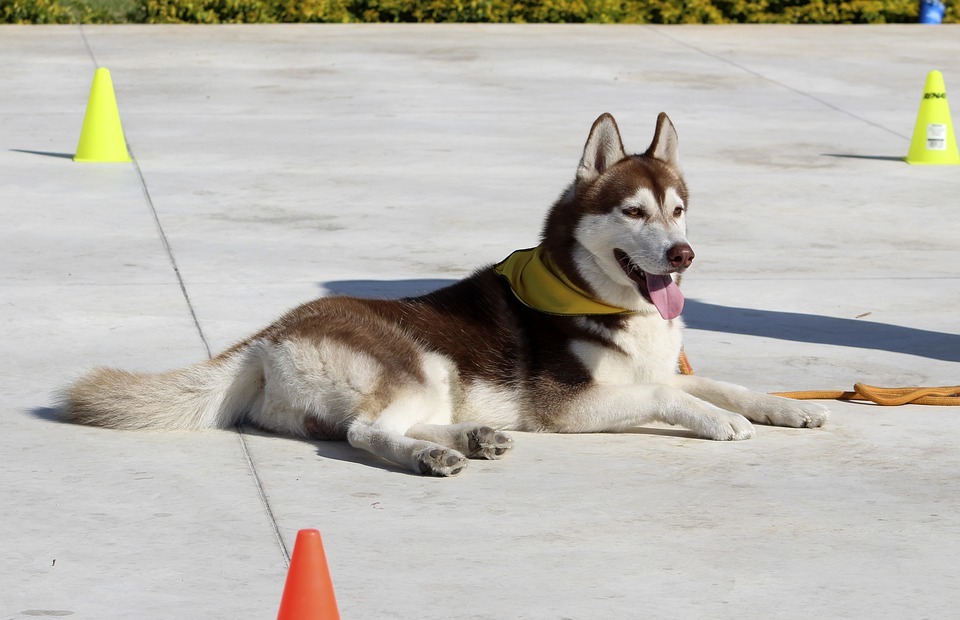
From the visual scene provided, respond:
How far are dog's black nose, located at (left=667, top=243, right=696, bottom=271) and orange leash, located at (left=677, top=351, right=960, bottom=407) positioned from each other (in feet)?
2.22

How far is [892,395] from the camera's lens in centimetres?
583

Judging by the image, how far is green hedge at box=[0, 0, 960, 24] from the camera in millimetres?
19094

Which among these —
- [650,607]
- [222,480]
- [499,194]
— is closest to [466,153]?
[499,194]

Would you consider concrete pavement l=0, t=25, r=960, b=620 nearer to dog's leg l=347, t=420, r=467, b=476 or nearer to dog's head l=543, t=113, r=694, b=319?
dog's leg l=347, t=420, r=467, b=476

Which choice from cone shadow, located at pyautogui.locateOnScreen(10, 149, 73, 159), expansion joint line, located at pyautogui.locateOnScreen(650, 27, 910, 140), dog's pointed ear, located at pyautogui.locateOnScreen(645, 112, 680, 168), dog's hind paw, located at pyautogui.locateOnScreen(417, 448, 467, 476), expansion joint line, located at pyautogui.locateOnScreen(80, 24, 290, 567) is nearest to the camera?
expansion joint line, located at pyautogui.locateOnScreen(80, 24, 290, 567)

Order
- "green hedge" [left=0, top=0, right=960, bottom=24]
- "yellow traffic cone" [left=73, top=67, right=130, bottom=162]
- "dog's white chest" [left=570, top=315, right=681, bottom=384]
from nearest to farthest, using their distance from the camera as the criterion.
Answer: "dog's white chest" [left=570, top=315, right=681, bottom=384] → "yellow traffic cone" [left=73, top=67, right=130, bottom=162] → "green hedge" [left=0, top=0, right=960, bottom=24]

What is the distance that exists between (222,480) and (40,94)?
1005 centimetres

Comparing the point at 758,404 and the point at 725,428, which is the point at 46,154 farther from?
the point at 725,428

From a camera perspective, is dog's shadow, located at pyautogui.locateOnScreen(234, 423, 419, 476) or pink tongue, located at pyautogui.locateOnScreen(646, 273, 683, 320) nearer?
dog's shadow, located at pyautogui.locateOnScreen(234, 423, 419, 476)

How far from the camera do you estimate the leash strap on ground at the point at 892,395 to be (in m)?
5.78

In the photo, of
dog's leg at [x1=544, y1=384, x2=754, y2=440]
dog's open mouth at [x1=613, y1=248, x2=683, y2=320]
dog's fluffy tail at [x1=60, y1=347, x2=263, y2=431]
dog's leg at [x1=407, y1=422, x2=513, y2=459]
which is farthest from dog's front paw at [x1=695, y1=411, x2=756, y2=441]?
dog's fluffy tail at [x1=60, y1=347, x2=263, y2=431]

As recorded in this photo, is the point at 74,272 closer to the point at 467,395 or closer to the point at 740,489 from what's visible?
the point at 467,395

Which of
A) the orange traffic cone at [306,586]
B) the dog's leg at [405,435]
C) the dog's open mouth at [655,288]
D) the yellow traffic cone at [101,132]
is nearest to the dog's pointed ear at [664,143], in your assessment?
the dog's open mouth at [655,288]

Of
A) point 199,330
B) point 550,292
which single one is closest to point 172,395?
point 550,292
